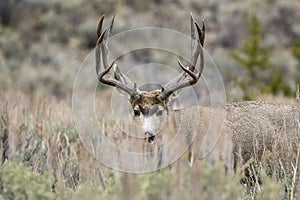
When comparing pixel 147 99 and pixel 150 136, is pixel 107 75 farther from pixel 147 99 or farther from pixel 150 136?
pixel 150 136

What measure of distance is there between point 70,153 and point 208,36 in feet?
83.4

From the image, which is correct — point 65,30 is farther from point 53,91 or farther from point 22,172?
point 22,172

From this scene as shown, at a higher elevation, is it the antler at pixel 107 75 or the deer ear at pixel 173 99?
the antler at pixel 107 75

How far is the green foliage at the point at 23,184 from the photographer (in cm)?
429

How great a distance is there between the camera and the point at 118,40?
96.9ft

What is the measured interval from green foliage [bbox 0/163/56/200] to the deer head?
113 inches

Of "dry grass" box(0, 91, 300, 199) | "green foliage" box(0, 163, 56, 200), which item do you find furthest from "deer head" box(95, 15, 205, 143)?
"green foliage" box(0, 163, 56, 200)

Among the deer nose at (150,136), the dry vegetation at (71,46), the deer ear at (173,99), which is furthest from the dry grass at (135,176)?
the deer ear at (173,99)

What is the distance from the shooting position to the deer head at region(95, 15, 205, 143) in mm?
7637

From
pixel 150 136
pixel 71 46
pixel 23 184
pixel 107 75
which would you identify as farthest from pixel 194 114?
pixel 71 46

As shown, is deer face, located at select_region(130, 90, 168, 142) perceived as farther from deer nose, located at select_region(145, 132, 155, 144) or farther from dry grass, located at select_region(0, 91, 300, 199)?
dry grass, located at select_region(0, 91, 300, 199)

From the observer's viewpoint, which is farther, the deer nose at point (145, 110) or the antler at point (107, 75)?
the antler at point (107, 75)

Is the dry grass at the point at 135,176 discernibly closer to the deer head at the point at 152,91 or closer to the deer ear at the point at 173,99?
the deer head at the point at 152,91

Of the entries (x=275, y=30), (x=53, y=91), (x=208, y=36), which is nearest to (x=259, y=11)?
(x=275, y=30)
